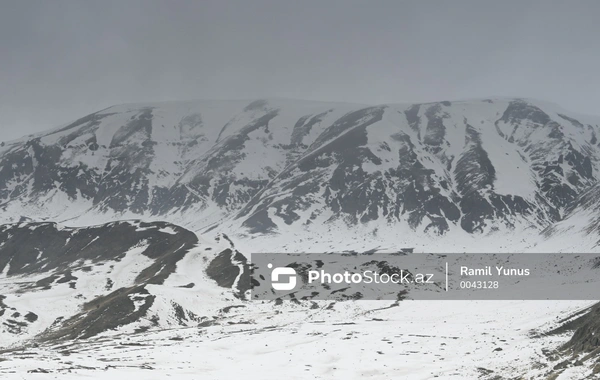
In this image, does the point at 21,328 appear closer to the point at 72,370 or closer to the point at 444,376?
the point at 72,370

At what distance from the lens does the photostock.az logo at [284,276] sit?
377 ft

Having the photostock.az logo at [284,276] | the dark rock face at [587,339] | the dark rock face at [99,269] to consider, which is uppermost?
the dark rock face at [587,339]

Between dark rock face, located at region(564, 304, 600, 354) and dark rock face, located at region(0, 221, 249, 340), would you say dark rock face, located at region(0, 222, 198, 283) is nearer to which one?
dark rock face, located at region(0, 221, 249, 340)

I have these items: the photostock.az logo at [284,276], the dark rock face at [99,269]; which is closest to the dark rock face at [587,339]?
the dark rock face at [99,269]

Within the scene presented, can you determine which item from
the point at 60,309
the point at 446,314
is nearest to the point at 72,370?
the point at 446,314

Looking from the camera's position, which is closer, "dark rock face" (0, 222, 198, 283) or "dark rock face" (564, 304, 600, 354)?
"dark rock face" (564, 304, 600, 354)

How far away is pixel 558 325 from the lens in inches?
1911

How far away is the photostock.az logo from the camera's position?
11500 centimetres

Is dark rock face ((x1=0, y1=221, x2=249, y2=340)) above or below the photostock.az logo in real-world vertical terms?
above

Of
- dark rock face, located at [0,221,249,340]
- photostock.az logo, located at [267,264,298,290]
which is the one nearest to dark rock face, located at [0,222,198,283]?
dark rock face, located at [0,221,249,340]

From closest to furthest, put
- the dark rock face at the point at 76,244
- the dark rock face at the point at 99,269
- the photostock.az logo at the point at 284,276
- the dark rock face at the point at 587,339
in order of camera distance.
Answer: the dark rock face at the point at 587,339 < the dark rock face at the point at 99,269 < the photostock.az logo at the point at 284,276 < the dark rock face at the point at 76,244

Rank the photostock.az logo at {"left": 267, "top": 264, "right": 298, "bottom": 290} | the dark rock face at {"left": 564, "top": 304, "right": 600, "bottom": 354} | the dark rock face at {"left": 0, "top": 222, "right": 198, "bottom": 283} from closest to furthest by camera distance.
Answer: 1. the dark rock face at {"left": 564, "top": 304, "right": 600, "bottom": 354}
2. the photostock.az logo at {"left": 267, "top": 264, "right": 298, "bottom": 290}
3. the dark rock face at {"left": 0, "top": 222, "right": 198, "bottom": 283}

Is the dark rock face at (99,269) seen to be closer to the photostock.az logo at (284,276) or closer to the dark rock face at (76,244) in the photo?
the dark rock face at (76,244)

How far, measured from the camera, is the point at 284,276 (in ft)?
406
